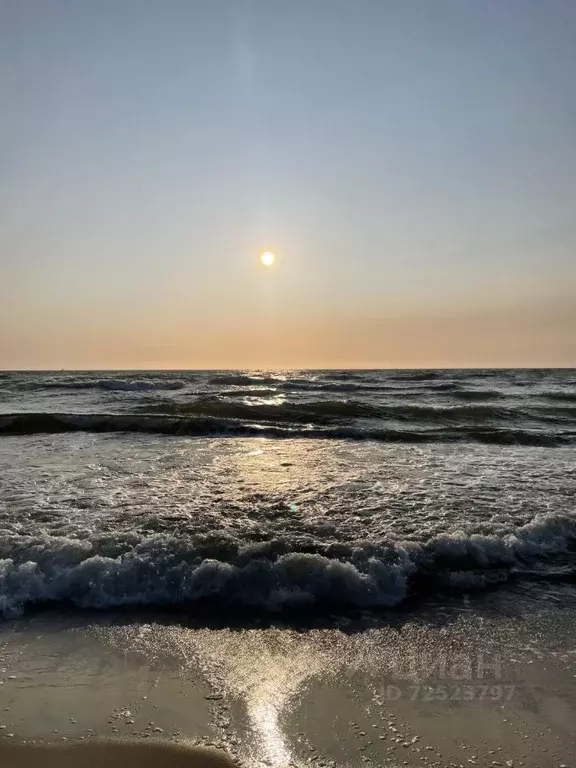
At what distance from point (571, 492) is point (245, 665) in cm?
593

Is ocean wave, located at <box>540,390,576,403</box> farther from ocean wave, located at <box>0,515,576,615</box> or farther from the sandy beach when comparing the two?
the sandy beach

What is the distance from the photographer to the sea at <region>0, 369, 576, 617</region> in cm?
434

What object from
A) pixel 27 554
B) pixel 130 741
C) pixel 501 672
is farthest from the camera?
pixel 27 554

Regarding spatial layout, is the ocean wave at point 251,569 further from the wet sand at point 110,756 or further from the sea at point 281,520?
the wet sand at point 110,756

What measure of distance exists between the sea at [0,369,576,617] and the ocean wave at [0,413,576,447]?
0.58 feet

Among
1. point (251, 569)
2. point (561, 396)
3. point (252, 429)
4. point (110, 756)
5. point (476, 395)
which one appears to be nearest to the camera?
point (110, 756)

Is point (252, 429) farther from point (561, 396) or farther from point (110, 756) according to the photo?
point (561, 396)

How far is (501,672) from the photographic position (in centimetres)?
320

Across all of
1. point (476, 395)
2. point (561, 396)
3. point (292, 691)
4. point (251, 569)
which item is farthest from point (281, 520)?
point (561, 396)

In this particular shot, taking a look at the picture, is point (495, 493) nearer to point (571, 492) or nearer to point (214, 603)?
point (571, 492)

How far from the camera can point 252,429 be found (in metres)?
15.0

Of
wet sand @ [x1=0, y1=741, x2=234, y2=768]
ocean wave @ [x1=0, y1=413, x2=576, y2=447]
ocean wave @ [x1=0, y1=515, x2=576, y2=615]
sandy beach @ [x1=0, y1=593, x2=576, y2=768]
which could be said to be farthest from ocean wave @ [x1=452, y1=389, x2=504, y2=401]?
wet sand @ [x1=0, y1=741, x2=234, y2=768]

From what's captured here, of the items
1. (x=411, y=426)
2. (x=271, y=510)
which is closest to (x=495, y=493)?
(x=271, y=510)

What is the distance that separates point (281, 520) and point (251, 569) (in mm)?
1540
